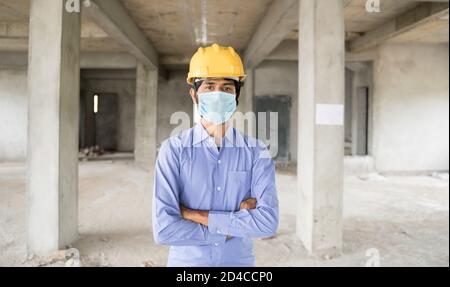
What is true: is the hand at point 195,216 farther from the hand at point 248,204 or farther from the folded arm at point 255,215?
the hand at point 248,204

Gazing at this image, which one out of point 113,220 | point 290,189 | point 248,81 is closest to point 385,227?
point 290,189

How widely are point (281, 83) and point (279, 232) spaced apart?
841 cm

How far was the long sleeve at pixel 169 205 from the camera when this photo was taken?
146 cm

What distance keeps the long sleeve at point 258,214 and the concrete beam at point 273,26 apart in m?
3.44

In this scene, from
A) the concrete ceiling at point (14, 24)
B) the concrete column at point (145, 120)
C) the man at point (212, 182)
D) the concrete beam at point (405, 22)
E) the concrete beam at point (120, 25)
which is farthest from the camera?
the concrete column at point (145, 120)

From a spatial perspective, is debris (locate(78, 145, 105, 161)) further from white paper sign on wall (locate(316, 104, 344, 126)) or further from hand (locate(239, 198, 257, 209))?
hand (locate(239, 198, 257, 209))

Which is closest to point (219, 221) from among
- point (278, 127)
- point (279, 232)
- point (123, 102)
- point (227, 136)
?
point (227, 136)

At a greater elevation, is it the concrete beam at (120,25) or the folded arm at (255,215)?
the concrete beam at (120,25)

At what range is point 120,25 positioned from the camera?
5.19 meters

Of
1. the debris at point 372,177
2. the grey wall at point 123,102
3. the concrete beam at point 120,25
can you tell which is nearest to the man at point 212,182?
the concrete beam at point 120,25

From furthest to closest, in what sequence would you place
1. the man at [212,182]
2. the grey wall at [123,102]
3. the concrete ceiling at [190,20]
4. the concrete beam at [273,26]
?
1. the grey wall at [123,102]
2. the concrete ceiling at [190,20]
3. the concrete beam at [273,26]
4. the man at [212,182]

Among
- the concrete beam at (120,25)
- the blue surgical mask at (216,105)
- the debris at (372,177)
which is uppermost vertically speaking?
the concrete beam at (120,25)

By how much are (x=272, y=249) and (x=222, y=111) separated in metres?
2.74

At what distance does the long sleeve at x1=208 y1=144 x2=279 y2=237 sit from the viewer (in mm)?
1487
